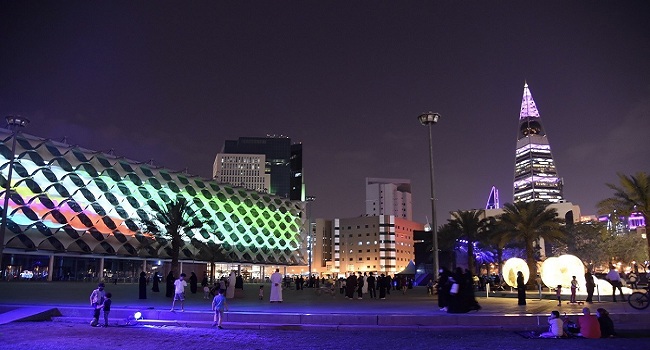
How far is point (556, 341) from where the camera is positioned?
1085cm

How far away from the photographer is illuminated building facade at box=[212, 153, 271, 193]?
551 feet

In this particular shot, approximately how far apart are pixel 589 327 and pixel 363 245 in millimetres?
137374

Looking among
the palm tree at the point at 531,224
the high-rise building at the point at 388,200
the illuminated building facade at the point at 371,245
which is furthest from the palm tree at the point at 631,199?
the high-rise building at the point at 388,200

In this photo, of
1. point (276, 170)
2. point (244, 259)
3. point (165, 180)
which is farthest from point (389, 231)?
point (165, 180)

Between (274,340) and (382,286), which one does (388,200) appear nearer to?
(382,286)

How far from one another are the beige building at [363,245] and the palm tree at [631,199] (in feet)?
377

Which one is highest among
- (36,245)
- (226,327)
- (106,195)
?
(106,195)

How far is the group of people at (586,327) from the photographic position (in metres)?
11.4

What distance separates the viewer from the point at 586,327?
11484 millimetres

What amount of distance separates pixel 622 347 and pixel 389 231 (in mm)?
136971

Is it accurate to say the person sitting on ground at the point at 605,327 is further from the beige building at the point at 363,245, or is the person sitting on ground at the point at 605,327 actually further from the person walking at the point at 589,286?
the beige building at the point at 363,245

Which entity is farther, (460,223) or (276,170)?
(276,170)

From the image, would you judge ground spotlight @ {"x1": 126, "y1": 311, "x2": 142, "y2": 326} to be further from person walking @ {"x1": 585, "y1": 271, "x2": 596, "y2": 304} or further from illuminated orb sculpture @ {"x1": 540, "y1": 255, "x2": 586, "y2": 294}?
illuminated orb sculpture @ {"x1": 540, "y1": 255, "x2": 586, "y2": 294}

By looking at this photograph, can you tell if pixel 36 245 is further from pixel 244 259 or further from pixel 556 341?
pixel 556 341
